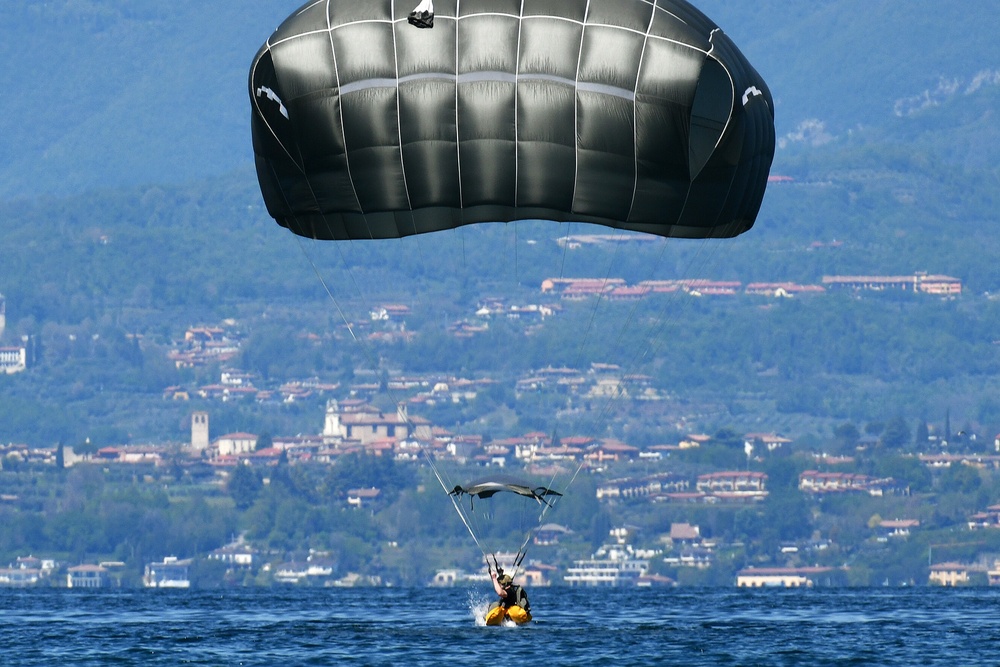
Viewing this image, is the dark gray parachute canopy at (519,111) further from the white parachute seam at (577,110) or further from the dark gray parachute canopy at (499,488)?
the dark gray parachute canopy at (499,488)

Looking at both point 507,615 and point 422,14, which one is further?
point 507,615

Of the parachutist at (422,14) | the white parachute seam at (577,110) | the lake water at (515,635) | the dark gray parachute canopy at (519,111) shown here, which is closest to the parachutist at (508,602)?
the lake water at (515,635)

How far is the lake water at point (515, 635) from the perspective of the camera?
5584 centimetres

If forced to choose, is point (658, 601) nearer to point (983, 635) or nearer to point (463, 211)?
point (983, 635)

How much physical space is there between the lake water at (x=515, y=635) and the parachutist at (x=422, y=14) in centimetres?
1377

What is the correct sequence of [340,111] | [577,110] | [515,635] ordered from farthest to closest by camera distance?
[515,635] < [340,111] < [577,110]

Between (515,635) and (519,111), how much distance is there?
16012mm

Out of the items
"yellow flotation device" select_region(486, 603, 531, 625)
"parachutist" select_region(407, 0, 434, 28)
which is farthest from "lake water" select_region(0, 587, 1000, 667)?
"parachutist" select_region(407, 0, 434, 28)

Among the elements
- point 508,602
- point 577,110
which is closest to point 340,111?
point 577,110

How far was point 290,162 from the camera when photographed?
49875 mm

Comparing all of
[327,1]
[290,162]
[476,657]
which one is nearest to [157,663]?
[476,657]

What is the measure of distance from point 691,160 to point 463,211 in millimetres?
4949

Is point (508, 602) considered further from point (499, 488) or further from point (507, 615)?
point (499, 488)

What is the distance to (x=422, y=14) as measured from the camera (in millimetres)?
47062
